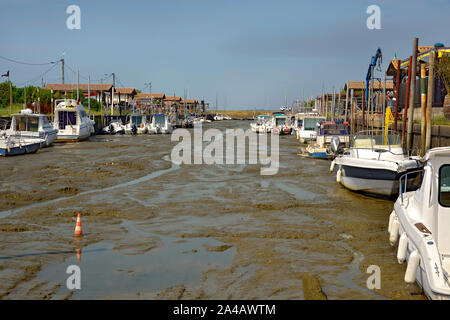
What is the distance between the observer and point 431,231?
26.8ft

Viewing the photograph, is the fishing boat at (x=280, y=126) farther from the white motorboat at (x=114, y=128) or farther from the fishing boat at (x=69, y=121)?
the fishing boat at (x=69, y=121)

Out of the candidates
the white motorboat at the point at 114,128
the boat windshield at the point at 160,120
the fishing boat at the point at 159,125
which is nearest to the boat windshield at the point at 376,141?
the white motorboat at the point at 114,128

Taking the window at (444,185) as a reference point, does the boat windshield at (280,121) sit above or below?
above

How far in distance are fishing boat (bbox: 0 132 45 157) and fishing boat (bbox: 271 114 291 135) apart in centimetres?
3268

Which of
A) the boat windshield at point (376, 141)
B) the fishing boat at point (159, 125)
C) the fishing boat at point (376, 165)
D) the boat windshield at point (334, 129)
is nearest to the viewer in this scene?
the fishing boat at point (376, 165)

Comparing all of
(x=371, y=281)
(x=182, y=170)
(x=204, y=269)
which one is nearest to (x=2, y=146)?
(x=182, y=170)

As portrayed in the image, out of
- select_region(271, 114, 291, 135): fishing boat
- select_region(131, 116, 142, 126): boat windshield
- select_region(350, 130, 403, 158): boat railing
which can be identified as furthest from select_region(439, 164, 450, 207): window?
select_region(131, 116, 142, 126): boat windshield

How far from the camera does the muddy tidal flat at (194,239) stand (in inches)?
331

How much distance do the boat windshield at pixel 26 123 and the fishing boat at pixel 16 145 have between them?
6.21 feet

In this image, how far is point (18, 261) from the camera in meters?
9.78

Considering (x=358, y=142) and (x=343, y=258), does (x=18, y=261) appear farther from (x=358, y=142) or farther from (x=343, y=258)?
(x=358, y=142)

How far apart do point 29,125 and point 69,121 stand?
29.9ft

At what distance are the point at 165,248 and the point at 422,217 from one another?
17.2ft

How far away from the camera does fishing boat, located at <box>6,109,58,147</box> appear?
109 ft
